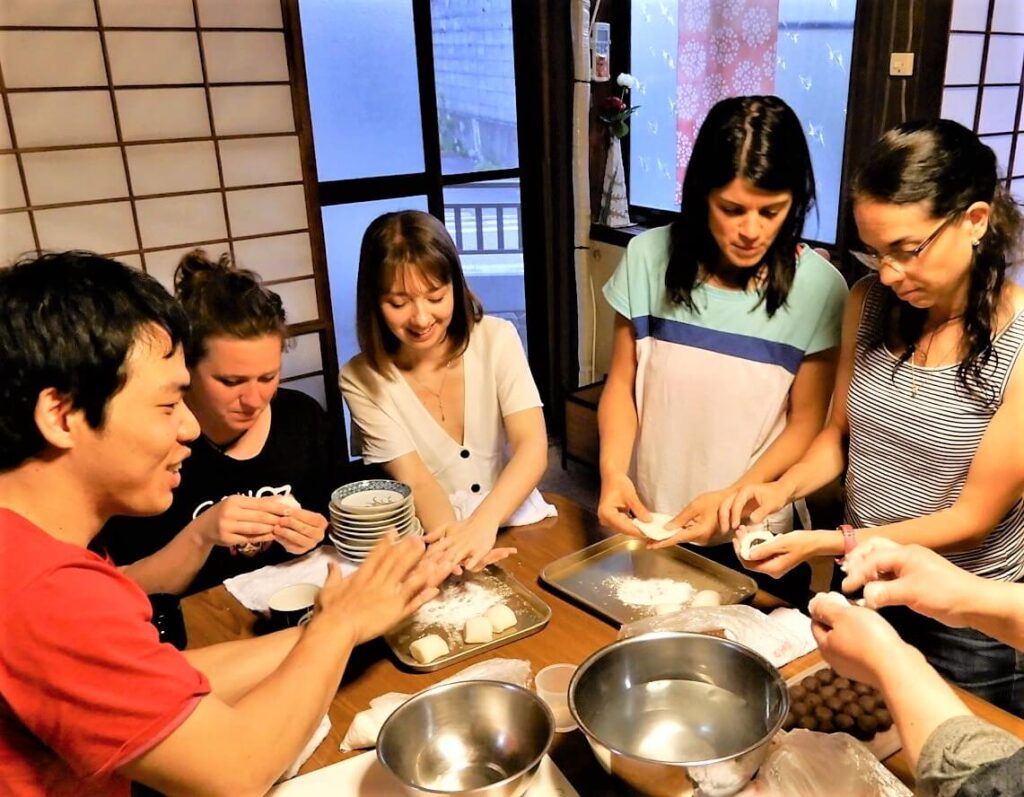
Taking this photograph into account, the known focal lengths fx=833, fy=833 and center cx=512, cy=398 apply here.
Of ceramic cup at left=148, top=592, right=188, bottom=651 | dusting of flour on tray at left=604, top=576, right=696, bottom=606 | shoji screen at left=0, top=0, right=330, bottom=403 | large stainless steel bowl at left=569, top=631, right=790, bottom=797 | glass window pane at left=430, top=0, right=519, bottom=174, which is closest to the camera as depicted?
large stainless steel bowl at left=569, top=631, right=790, bottom=797

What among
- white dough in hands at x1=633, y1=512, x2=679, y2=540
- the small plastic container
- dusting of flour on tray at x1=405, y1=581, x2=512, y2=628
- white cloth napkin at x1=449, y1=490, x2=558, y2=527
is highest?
white dough in hands at x1=633, y1=512, x2=679, y2=540

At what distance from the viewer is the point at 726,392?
1.79m

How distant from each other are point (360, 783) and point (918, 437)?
1.12 m

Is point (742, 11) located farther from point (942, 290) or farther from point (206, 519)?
point (206, 519)

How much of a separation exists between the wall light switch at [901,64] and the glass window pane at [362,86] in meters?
1.96

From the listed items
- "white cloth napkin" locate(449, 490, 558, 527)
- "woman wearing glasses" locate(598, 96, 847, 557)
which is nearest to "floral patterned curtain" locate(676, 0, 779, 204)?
"woman wearing glasses" locate(598, 96, 847, 557)

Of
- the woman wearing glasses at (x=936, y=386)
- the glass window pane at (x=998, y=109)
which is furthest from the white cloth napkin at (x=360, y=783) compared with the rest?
the glass window pane at (x=998, y=109)

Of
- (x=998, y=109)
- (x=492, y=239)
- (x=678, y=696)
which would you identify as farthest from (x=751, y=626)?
(x=492, y=239)

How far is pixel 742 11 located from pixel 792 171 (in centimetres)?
232

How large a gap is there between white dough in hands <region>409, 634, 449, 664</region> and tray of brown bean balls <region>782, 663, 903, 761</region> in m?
0.54

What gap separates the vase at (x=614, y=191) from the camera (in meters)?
4.13

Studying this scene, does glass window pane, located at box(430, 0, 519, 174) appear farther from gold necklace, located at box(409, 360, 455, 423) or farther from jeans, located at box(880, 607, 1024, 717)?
jeans, located at box(880, 607, 1024, 717)

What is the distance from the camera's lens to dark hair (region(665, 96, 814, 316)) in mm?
1577

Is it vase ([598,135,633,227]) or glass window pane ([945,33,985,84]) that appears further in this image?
vase ([598,135,633,227])
